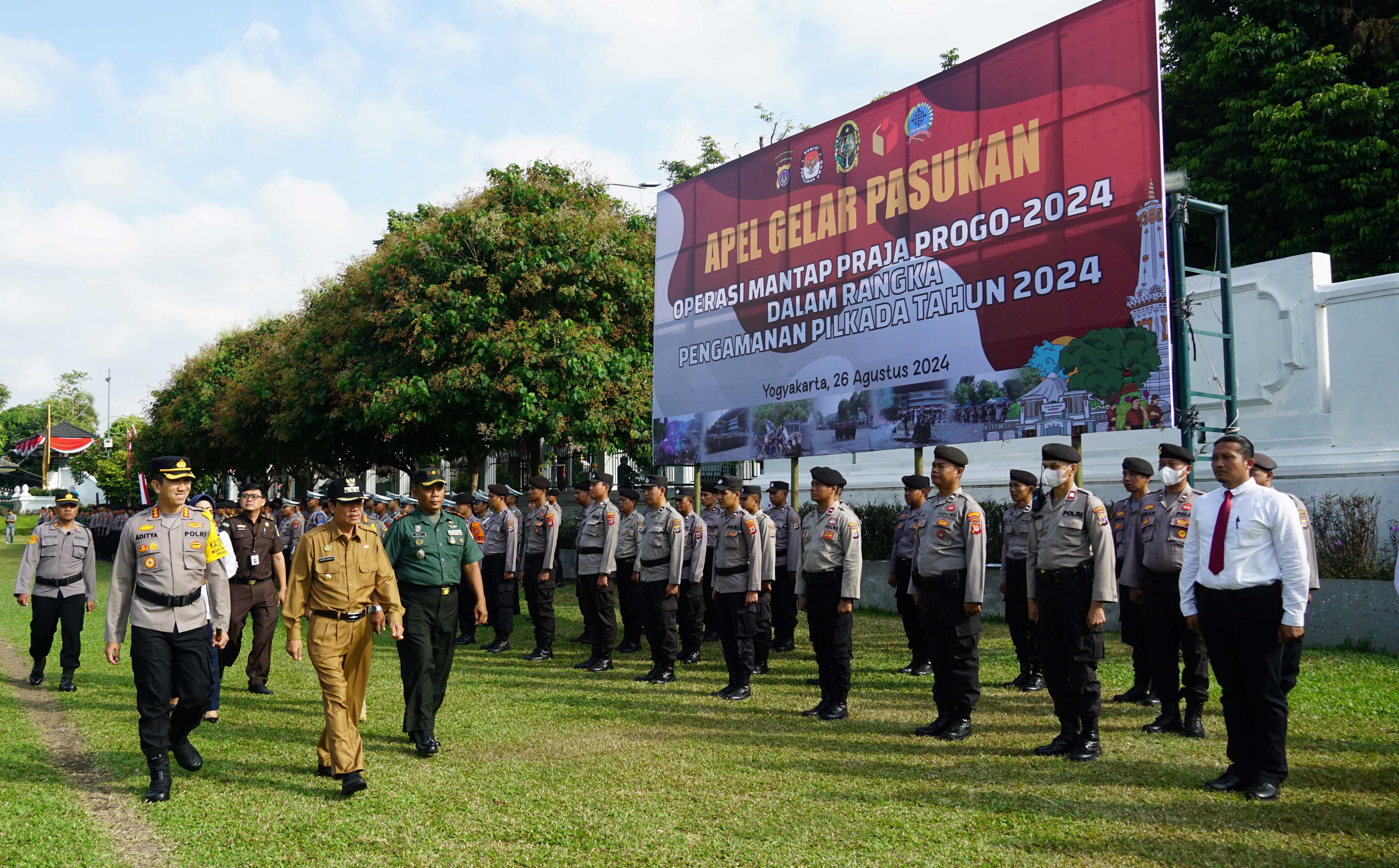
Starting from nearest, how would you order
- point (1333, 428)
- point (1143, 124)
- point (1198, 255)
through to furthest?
point (1143, 124)
point (1333, 428)
point (1198, 255)

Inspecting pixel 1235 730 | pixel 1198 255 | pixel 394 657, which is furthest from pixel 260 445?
pixel 1235 730

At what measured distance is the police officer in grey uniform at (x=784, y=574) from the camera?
11367mm

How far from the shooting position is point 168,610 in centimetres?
600

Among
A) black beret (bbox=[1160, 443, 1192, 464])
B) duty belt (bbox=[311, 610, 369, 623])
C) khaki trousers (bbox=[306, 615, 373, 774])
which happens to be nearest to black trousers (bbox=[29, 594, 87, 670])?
khaki trousers (bbox=[306, 615, 373, 774])

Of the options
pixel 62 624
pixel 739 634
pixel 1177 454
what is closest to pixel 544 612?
pixel 739 634

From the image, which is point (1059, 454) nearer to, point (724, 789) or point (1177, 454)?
point (1177, 454)

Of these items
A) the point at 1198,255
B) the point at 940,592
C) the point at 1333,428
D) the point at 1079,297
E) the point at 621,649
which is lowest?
the point at 621,649

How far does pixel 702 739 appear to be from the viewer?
23.0ft

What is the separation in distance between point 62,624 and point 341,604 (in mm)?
5603

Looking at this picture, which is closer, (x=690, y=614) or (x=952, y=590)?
(x=952, y=590)

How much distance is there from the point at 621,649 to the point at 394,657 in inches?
103

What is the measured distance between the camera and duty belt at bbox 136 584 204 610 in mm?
5984

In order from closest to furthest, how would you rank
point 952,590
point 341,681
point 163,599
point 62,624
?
point 341,681, point 163,599, point 952,590, point 62,624

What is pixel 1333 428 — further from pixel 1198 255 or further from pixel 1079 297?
pixel 1198 255
